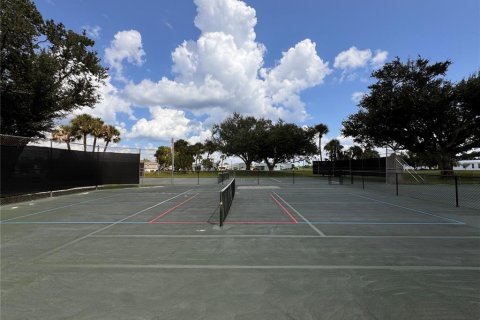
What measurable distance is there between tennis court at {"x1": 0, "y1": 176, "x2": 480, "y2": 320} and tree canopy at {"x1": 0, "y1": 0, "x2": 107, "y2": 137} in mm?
10240

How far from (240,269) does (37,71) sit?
17365 millimetres

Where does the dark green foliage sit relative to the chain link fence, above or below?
above

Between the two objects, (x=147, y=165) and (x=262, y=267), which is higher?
(x=147, y=165)

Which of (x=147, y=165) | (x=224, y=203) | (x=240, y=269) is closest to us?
(x=240, y=269)

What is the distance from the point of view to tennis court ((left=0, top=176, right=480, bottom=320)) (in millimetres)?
4004

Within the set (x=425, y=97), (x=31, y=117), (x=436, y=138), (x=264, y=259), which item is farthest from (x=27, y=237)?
(x=436, y=138)

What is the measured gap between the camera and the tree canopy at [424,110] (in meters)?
35.3

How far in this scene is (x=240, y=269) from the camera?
555cm

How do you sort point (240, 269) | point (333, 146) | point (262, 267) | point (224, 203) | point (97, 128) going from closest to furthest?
point (240, 269)
point (262, 267)
point (224, 203)
point (97, 128)
point (333, 146)

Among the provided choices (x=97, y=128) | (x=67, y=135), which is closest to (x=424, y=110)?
(x=97, y=128)

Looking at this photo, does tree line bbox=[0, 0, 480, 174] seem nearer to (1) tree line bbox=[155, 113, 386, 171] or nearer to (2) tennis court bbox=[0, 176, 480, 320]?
(1) tree line bbox=[155, 113, 386, 171]

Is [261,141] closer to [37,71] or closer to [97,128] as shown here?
[97,128]

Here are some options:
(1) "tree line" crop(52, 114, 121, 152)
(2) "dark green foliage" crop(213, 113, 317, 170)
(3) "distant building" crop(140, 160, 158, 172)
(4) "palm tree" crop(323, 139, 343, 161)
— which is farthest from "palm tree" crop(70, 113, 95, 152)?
(4) "palm tree" crop(323, 139, 343, 161)

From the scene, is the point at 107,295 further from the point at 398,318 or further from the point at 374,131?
the point at 374,131
